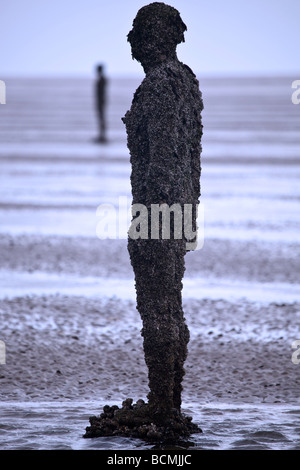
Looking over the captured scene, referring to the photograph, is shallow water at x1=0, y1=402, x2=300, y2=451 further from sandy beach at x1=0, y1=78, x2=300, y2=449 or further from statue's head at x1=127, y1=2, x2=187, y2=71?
statue's head at x1=127, y1=2, x2=187, y2=71

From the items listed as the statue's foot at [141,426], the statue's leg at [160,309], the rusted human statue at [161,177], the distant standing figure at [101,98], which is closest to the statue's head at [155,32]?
the rusted human statue at [161,177]

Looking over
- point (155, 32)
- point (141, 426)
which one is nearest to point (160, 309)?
point (141, 426)

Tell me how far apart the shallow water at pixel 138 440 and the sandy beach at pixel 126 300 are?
0.03 meters

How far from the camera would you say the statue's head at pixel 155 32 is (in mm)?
6582

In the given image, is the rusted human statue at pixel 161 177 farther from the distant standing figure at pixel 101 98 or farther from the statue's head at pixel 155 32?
the distant standing figure at pixel 101 98

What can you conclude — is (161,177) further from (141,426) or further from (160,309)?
(141,426)

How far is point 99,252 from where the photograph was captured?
1355 cm

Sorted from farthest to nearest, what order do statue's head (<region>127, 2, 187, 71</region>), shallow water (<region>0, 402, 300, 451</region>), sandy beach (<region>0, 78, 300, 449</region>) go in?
sandy beach (<region>0, 78, 300, 449</region>) < statue's head (<region>127, 2, 187, 71</region>) < shallow water (<region>0, 402, 300, 451</region>)

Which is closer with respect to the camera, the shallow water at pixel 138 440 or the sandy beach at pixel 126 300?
the shallow water at pixel 138 440

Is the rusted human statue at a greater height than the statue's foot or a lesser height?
greater

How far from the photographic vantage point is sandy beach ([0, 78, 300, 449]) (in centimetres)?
774

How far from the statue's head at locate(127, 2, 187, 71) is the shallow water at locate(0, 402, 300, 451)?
2.47 meters

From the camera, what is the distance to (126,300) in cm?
1080

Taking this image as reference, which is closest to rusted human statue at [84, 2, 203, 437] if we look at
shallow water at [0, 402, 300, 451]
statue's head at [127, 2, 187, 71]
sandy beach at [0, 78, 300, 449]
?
statue's head at [127, 2, 187, 71]
